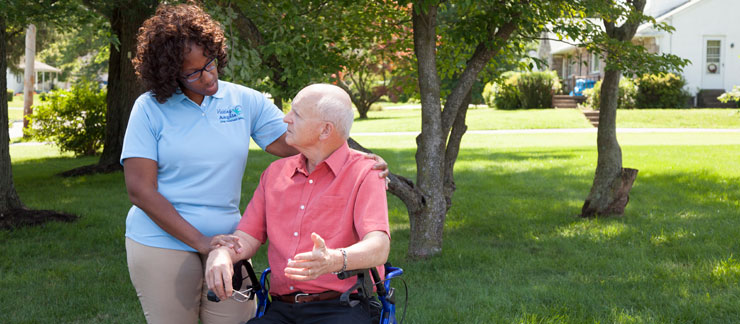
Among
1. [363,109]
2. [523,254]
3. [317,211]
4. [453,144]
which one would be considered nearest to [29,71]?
[363,109]

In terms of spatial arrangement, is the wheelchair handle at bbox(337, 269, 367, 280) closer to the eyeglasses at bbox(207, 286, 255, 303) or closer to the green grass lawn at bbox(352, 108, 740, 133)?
the eyeglasses at bbox(207, 286, 255, 303)

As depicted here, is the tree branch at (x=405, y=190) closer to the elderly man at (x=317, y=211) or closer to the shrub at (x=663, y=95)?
the elderly man at (x=317, y=211)

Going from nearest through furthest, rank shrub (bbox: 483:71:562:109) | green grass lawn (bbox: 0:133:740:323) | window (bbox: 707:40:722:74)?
green grass lawn (bbox: 0:133:740:323), window (bbox: 707:40:722:74), shrub (bbox: 483:71:562:109)

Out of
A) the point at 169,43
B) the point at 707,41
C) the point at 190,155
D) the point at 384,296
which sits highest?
the point at 707,41

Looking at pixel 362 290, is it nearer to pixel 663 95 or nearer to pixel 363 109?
pixel 663 95

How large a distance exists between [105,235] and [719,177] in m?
8.30

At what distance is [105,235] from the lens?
7.64 metres

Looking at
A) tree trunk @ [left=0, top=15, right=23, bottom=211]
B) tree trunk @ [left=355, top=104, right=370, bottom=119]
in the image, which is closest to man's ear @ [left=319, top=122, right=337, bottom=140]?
tree trunk @ [left=0, top=15, right=23, bottom=211]

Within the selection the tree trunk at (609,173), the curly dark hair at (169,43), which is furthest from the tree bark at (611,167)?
the curly dark hair at (169,43)

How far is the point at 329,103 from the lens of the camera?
2709 millimetres

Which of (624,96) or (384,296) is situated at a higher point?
(624,96)

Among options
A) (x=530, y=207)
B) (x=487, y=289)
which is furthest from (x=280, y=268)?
(x=530, y=207)

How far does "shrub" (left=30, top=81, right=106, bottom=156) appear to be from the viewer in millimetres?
15828

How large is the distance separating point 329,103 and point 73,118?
14.7 m
